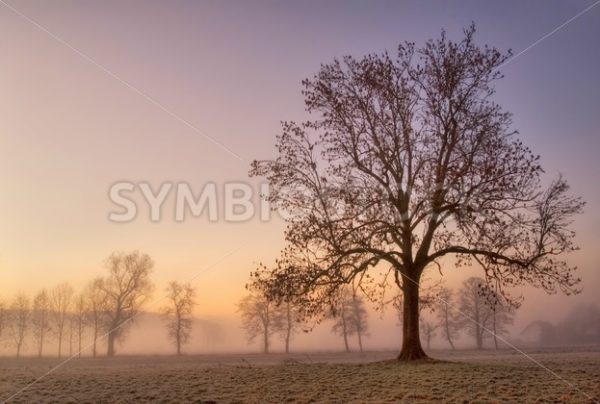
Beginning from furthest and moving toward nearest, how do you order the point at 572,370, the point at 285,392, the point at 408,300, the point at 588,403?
1. the point at 408,300
2. the point at 572,370
3. the point at 285,392
4. the point at 588,403

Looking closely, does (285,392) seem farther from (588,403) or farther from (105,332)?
(105,332)

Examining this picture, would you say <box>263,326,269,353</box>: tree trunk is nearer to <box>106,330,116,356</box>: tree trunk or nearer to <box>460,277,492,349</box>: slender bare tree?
<box>106,330,116,356</box>: tree trunk

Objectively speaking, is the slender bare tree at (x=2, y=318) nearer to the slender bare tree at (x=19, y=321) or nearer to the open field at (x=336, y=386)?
the slender bare tree at (x=19, y=321)

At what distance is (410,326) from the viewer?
24.5 meters

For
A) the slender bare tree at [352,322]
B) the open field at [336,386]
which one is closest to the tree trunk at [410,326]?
the open field at [336,386]

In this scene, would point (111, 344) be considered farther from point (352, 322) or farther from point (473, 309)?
point (473, 309)

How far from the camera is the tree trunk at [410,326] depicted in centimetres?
2402

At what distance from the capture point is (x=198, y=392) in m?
16.2

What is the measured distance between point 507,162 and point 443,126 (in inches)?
169

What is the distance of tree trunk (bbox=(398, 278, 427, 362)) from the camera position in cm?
2402

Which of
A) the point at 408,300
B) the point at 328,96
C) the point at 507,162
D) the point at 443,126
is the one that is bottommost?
the point at 408,300

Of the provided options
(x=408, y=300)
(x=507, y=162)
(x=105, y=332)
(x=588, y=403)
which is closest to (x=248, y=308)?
(x=105, y=332)

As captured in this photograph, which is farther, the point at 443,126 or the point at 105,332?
the point at 105,332

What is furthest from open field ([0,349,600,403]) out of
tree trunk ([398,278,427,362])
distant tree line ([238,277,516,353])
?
distant tree line ([238,277,516,353])
